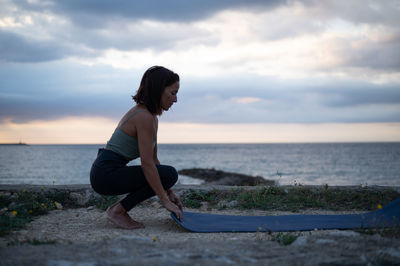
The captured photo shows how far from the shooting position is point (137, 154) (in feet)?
12.6

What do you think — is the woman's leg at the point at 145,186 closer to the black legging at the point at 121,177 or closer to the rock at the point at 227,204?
the black legging at the point at 121,177

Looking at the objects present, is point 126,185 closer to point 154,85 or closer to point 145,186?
point 145,186

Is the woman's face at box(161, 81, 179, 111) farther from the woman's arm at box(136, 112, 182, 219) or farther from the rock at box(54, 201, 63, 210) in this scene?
the rock at box(54, 201, 63, 210)

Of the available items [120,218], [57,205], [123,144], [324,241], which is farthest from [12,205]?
[324,241]

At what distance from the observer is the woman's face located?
3699 mm

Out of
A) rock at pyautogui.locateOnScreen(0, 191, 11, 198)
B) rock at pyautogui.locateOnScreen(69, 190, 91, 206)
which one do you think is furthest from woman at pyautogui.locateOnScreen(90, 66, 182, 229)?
rock at pyautogui.locateOnScreen(0, 191, 11, 198)

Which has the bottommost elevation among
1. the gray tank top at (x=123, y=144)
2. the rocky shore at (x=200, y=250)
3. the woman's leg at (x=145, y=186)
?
the rocky shore at (x=200, y=250)

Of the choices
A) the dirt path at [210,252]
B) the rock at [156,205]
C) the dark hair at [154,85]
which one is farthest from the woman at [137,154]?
the rock at [156,205]

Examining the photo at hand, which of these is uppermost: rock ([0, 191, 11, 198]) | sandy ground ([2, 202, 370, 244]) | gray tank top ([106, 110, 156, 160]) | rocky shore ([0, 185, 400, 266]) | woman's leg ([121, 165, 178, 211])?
gray tank top ([106, 110, 156, 160])

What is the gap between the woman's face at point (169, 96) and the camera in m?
3.70

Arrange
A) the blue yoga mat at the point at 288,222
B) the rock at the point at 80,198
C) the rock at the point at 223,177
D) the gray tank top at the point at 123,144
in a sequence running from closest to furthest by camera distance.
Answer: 1. the blue yoga mat at the point at 288,222
2. the gray tank top at the point at 123,144
3. the rock at the point at 80,198
4. the rock at the point at 223,177

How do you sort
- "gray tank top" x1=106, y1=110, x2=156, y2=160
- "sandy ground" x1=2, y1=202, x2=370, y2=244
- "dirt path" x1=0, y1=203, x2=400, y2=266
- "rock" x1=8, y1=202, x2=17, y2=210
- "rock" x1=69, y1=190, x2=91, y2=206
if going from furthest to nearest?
"rock" x1=69, y1=190, x2=91, y2=206, "rock" x1=8, y1=202, x2=17, y2=210, "gray tank top" x1=106, y1=110, x2=156, y2=160, "sandy ground" x1=2, y1=202, x2=370, y2=244, "dirt path" x1=0, y1=203, x2=400, y2=266

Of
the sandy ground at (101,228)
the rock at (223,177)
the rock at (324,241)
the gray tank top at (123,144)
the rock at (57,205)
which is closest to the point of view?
the rock at (324,241)

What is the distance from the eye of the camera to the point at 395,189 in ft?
17.4
